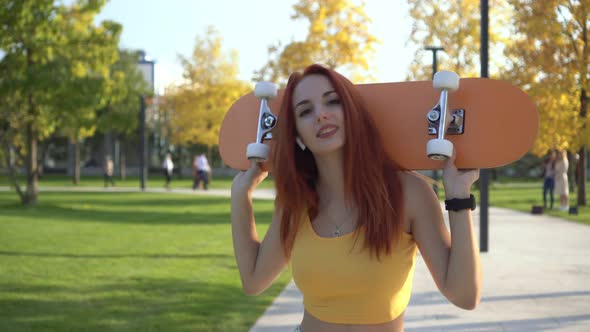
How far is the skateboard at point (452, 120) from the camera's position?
223 cm

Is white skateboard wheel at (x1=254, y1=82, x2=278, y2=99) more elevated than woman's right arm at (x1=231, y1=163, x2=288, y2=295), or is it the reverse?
white skateboard wheel at (x1=254, y1=82, x2=278, y2=99)

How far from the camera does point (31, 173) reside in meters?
21.2

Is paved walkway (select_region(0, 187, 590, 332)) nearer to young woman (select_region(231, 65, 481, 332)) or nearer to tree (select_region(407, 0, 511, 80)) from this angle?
young woman (select_region(231, 65, 481, 332))

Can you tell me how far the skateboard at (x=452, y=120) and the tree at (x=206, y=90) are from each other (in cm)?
4144

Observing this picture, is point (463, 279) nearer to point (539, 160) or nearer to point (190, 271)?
point (190, 271)

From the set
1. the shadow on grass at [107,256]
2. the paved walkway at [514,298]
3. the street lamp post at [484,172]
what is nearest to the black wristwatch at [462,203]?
the paved walkway at [514,298]

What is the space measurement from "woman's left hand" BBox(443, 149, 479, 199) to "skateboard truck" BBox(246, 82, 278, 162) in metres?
0.68

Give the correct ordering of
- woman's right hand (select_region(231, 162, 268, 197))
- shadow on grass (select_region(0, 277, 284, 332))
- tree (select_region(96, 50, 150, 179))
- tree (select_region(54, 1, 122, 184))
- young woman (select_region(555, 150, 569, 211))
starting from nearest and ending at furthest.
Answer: woman's right hand (select_region(231, 162, 268, 197))
shadow on grass (select_region(0, 277, 284, 332))
tree (select_region(54, 1, 122, 184))
young woman (select_region(555, 150, 569, 211))
tree (select_region(96, 50, 150, 179))

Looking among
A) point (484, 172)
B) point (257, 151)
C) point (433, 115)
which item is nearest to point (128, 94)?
point (484, 172)

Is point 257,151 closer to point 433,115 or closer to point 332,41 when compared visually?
point 433,115

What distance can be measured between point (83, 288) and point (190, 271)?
1727 millimetres

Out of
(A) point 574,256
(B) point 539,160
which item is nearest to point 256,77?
(A) point 574,256

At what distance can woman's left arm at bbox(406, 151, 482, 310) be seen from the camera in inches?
88.8

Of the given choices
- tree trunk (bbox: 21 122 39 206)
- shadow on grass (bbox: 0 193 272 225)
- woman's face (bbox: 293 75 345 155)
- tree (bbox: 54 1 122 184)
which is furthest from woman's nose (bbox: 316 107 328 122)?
tree trunk (bbox: 21 122 39 206)
